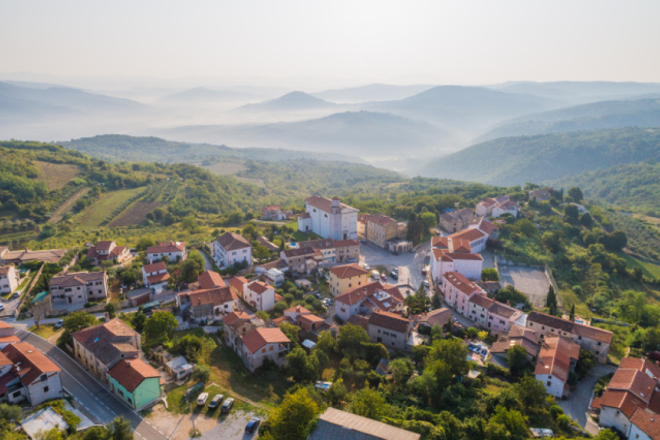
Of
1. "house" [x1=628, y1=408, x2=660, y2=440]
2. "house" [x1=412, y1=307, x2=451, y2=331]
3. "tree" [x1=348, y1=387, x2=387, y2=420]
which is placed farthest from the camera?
"house" [x1=412, y1=307, x2=451, y2=331]

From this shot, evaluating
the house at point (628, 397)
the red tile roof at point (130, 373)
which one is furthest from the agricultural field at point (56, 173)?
the house at point (628, 397)

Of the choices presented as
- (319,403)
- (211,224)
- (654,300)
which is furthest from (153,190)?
(654,300)

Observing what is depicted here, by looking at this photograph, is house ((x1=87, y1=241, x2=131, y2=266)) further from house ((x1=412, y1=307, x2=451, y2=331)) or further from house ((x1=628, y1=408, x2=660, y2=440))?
house ((x1=628, y1=408, x2=660, y2=440))

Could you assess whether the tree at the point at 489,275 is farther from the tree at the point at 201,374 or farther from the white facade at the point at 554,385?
the tree at the point at 201,374

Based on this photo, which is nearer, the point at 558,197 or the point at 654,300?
the point at 654,300

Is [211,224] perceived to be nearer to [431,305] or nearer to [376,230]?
[376,230]

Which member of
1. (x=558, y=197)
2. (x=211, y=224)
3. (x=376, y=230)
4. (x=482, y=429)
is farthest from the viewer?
(x=558, y=197)

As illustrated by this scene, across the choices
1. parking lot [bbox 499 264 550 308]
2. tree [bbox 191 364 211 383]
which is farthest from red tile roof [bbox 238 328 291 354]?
parking lot [bbox 499 264 550 308]
